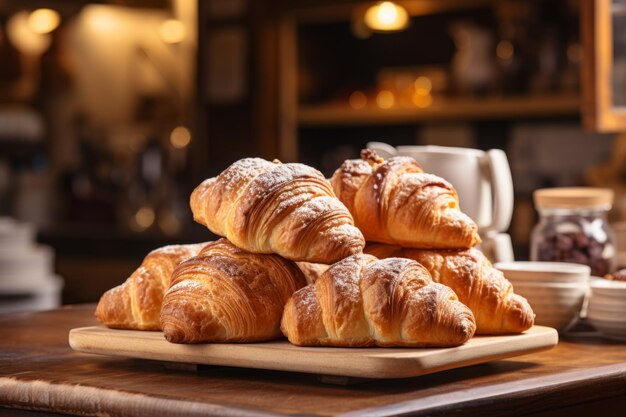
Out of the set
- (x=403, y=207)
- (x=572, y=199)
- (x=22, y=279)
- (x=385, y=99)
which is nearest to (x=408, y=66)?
(x=385, y=99)

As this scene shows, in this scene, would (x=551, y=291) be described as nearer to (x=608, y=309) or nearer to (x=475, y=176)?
(x=608, y=309)

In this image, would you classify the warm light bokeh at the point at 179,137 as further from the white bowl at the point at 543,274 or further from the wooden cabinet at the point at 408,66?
the white bowl at the point at 543,274

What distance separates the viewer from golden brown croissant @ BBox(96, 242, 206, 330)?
132cm

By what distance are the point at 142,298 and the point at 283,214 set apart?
0.22 m

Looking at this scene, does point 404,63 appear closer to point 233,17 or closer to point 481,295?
point 233,17

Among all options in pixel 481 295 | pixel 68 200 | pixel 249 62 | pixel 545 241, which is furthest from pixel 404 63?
pixel 481 295

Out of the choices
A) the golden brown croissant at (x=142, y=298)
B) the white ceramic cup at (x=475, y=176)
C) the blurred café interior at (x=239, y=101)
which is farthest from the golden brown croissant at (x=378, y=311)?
the blurred café interior at (x=239, y=101)

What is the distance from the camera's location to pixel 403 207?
1.30m

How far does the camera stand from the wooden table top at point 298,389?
3.41 ft

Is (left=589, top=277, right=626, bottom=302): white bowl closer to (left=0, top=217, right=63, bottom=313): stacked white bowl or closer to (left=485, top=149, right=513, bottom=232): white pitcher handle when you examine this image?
(left=485, top=149, right=513, bottom=232): white pitcher handle

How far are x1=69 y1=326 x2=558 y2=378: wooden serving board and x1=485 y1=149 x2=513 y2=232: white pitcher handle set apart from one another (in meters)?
0.37

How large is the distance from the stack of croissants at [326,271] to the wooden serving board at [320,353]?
0.7 inches

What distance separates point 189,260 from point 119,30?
240 inches

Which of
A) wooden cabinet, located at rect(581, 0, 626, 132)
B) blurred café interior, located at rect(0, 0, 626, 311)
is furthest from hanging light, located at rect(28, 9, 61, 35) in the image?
wooden cabinet, located at rect(581, 0, 626, 132)
